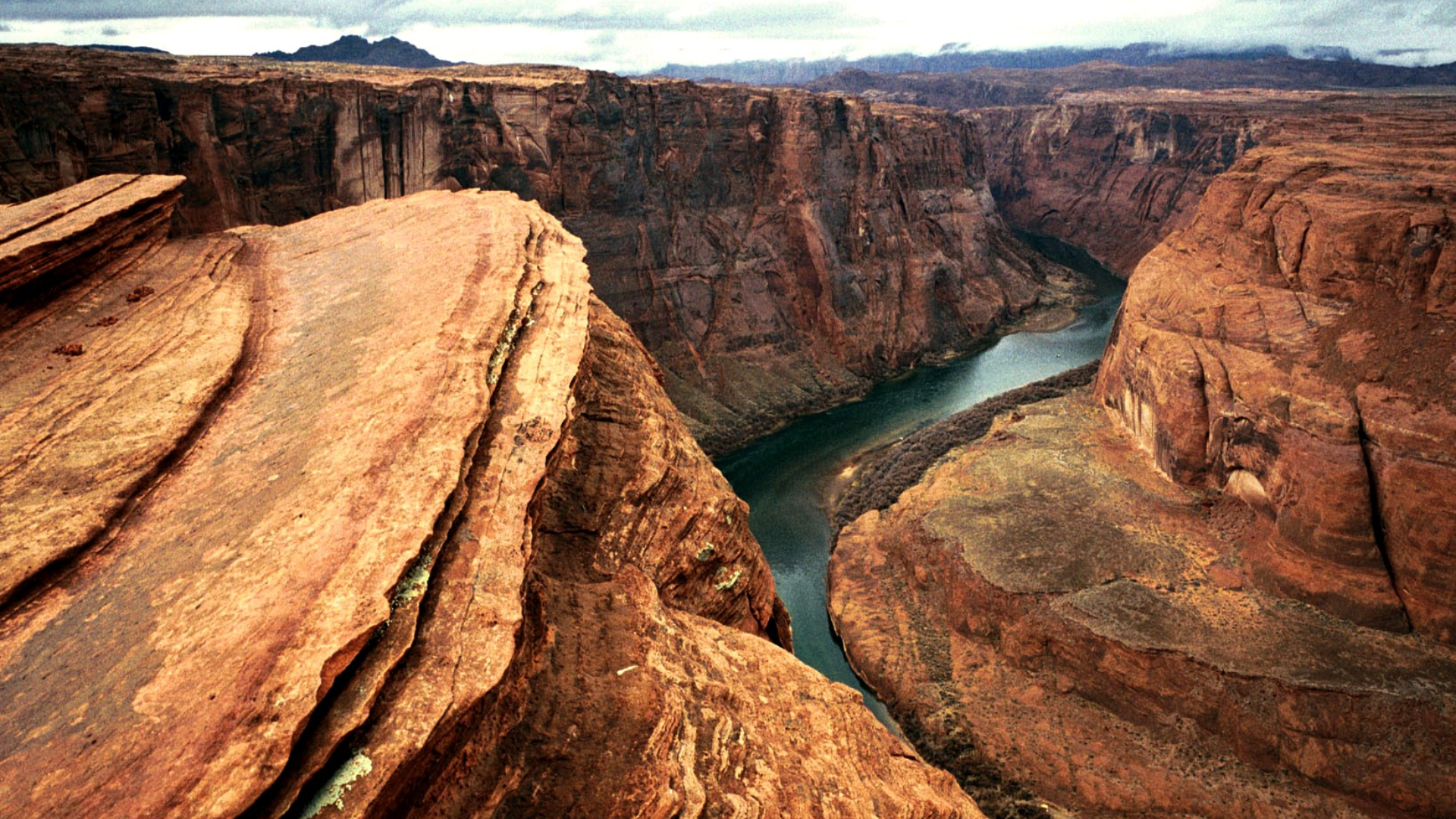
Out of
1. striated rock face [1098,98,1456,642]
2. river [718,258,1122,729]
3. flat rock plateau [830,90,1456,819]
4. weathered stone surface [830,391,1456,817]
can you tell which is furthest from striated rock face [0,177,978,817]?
striated rock face [1098,98,1456,642]

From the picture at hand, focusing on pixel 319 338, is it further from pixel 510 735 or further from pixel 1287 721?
pixel 1287 721

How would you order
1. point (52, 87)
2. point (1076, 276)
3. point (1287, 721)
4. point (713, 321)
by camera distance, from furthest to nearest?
point (1076, 276) → point (713, 321) → point (52, 87) → point (1287, 721)

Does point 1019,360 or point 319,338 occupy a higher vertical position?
point 319,338

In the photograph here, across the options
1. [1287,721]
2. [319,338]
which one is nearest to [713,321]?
[1287,721]

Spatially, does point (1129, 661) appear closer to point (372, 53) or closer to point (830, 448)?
point (830, 448)

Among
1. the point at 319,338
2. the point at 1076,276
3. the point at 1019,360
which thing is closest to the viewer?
the point at 319,338

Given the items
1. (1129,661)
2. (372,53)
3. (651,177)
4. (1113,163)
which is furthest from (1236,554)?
(372,53)

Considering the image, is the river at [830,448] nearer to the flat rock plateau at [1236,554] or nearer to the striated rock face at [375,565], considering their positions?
the flat rock plateau at [1236,554]
